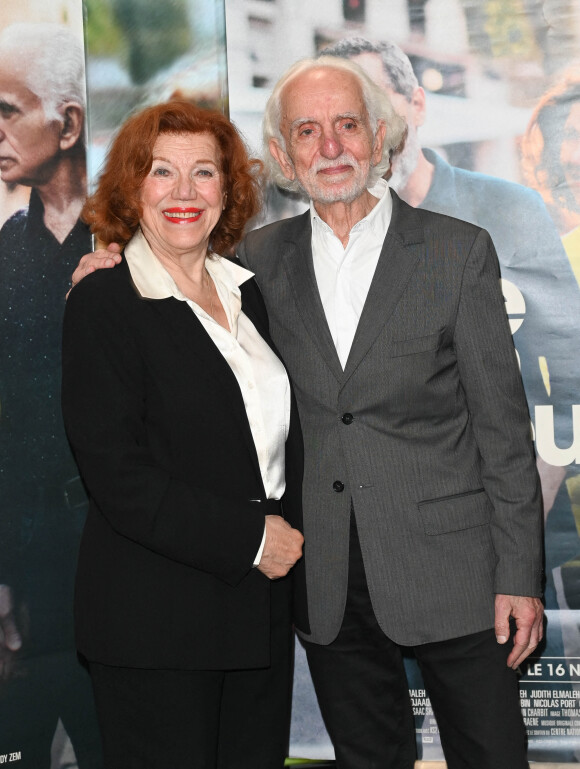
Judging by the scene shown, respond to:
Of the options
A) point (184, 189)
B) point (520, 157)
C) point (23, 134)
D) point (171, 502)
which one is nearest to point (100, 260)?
point (184, 189)

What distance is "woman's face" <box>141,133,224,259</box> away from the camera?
75.4 inches

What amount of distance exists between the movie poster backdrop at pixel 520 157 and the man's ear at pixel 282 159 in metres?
0.54

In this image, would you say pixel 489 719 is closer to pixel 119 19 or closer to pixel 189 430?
pixel 189 430

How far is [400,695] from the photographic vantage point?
221 centimetres

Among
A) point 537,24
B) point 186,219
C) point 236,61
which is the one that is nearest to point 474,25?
point 537,24

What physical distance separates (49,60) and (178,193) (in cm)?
113

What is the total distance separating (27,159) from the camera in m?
2.69

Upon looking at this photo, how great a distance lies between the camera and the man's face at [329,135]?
2.13 m

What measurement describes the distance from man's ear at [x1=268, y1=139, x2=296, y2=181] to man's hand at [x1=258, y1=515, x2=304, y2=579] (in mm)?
1014

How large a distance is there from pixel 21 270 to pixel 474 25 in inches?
66.9

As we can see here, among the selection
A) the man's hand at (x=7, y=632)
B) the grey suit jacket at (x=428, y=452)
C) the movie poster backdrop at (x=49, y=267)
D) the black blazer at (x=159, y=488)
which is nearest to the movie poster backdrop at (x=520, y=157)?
the movie poster backdrop at (x=49, y=267)

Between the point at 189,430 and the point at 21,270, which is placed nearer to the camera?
the point at 189,430

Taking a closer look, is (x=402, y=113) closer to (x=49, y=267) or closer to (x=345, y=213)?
(x=345, y=213)

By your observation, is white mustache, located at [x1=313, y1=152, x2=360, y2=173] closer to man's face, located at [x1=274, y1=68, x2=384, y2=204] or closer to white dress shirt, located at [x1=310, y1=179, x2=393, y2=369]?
man's face, located at [x1=274, y1=68, x2=384, y2=204]
